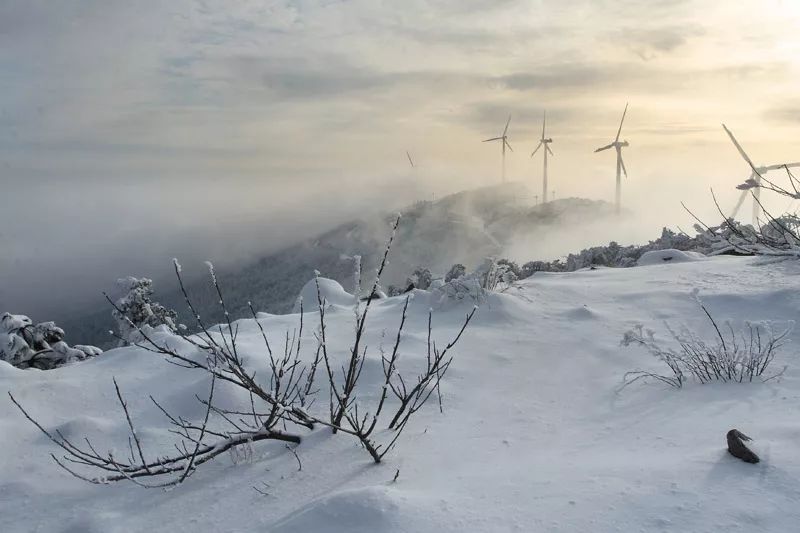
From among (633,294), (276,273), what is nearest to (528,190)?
(276,273)

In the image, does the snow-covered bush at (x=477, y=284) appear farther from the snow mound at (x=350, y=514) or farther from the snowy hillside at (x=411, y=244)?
the snowy hillside at (x=411, y=244)

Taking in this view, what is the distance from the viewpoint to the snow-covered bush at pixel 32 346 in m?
9.95

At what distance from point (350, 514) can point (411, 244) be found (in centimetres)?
14150

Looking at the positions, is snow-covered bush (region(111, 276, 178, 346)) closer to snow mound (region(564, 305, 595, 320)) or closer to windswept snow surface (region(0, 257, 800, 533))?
windswept snow surface (region(0, 257, 800, 533))

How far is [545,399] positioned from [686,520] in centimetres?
251

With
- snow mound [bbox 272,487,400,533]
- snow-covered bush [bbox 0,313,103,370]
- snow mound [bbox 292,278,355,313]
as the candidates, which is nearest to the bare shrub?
snow mound [bbox 272,487,400,533]

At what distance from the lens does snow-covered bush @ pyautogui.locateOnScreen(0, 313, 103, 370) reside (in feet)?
32.6

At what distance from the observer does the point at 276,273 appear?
179m

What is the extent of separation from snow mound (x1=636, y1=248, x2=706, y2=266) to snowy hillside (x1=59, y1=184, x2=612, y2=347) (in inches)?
3318

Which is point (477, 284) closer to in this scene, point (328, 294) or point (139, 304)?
point (328, 294)

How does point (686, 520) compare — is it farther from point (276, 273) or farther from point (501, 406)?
point (276, 273)

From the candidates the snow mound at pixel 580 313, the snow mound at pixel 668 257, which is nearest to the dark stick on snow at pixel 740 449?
the snow mound at pixel 580 313

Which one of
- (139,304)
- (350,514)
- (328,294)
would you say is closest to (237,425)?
(350,514)

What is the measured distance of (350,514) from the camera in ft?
9.71
